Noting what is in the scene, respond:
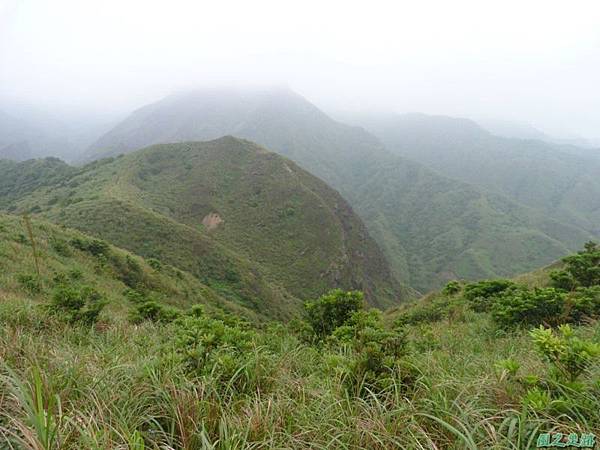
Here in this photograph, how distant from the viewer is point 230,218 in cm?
6475

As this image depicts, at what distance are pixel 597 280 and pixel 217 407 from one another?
10.6 m

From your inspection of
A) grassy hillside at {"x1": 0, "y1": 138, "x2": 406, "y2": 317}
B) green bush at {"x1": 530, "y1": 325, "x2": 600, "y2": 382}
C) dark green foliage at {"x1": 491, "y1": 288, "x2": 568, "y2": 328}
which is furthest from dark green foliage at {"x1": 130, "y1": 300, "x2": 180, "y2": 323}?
grassy hillside at {"x1": 0, "y1": 138, "x2": 406, "y2": 317}

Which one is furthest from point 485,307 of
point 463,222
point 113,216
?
point 463,222

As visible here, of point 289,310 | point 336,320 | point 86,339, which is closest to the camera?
point 86,339

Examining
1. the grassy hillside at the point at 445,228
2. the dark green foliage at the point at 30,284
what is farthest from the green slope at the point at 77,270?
the grassy hillside at the point at 445,228

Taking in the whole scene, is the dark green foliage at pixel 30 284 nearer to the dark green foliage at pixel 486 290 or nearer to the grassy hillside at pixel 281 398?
the grassy hillside at pixel 281 398

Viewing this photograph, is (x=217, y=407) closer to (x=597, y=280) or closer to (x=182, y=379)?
(x=182, y=379)

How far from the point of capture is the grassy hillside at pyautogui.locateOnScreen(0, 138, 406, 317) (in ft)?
142

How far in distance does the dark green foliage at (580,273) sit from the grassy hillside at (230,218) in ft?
117

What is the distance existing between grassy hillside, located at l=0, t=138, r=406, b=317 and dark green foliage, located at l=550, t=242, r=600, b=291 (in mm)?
35748

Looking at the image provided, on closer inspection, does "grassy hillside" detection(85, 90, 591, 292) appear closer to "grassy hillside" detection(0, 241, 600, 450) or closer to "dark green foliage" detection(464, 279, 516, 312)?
"dark green foliage" detection(464, 279, 516, 312)

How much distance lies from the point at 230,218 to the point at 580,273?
59.6 meters

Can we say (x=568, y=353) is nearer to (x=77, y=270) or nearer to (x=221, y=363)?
(x=221, y=363)

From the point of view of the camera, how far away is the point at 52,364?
2.78 metres
